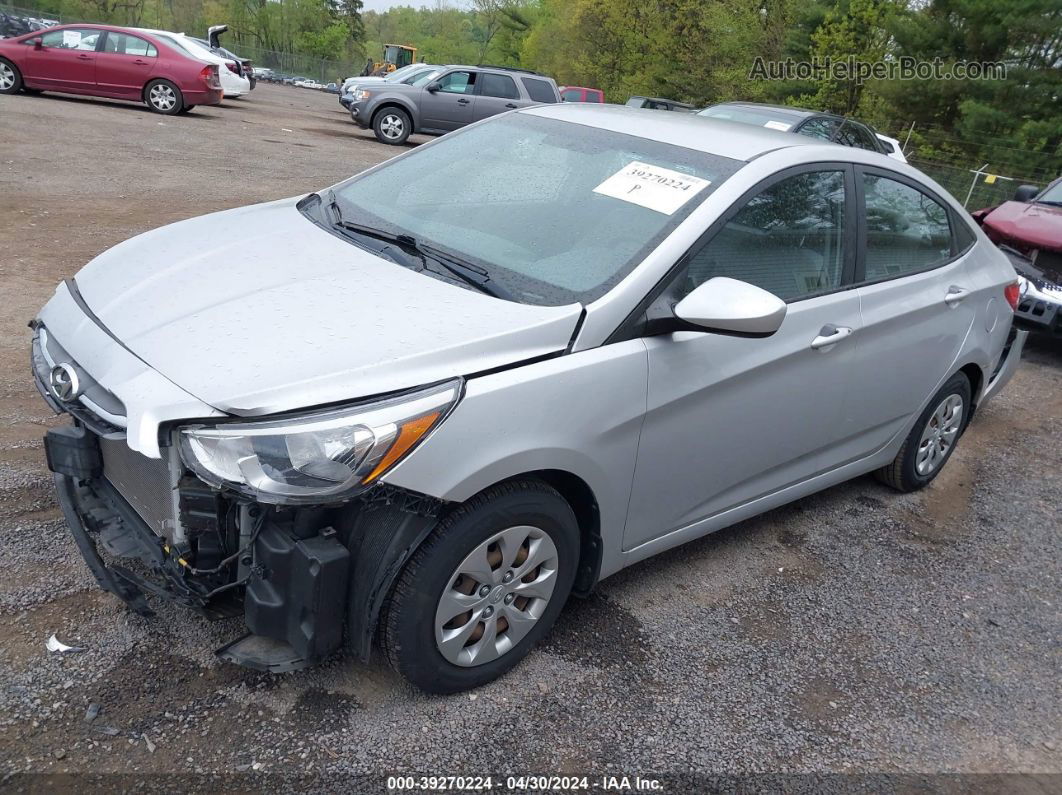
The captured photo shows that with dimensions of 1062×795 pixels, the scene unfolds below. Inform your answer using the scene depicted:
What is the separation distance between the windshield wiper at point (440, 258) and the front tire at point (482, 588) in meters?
0.65

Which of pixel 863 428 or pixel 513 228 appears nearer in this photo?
pixel 513 228

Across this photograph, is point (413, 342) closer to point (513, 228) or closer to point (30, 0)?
point (513, 228)

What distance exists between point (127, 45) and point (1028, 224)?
15.3 m

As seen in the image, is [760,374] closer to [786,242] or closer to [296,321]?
[786,242]

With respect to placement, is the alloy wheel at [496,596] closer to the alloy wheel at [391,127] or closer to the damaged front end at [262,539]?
the damaged front end at [262,539]

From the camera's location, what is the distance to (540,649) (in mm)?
2967

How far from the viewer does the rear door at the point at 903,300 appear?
3654mm

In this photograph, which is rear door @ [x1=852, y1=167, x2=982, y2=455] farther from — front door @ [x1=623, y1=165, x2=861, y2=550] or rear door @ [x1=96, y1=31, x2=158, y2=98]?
rear door @ [x1=96, y1=31, x2=158, y2=98]

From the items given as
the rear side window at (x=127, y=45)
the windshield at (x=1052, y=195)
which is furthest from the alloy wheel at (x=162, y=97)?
the windshield at (x=1052, y=195)

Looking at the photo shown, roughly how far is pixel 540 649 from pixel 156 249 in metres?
1.99

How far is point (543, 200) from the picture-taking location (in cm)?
320

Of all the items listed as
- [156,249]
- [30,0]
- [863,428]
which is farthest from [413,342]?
[30,0]

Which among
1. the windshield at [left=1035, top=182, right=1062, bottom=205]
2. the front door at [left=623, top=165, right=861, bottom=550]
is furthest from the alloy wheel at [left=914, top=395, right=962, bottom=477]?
the windshield at [left=1035, top=182, right=1062, bottom=205]

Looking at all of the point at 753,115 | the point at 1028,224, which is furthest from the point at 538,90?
the point at 1028,224
